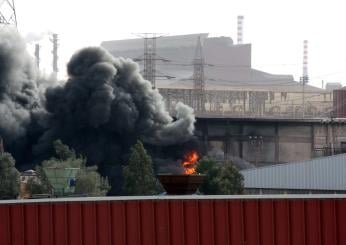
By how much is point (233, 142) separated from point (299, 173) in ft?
119

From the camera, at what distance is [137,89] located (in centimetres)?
8144

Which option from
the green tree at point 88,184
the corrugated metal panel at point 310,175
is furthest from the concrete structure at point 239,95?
the corrugated metal panel at point 310,175

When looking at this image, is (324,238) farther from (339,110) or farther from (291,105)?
(291,105)

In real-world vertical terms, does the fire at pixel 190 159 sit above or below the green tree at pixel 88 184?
above

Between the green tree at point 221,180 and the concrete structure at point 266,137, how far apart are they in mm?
25291

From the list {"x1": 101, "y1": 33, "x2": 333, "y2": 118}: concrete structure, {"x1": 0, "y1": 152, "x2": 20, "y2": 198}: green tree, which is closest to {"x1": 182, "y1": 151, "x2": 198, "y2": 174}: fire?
{"x1": 0, "y1": 152, "x2": 20, "y2": 198}: green tree

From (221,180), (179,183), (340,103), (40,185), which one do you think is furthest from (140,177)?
(340,103)

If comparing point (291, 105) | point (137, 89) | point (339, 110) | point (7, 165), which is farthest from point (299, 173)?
point (291, 105)

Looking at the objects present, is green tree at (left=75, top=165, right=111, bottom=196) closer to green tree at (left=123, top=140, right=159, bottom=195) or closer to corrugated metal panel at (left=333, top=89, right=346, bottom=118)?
green tree at (left=123, top=140, right=159, bottom=195)

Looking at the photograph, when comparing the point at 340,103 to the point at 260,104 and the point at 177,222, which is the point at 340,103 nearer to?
the point at 260,104

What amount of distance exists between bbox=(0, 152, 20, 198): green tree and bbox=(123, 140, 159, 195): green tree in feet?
24.0

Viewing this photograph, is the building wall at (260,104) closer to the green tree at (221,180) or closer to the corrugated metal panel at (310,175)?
the green tree at (221,180)

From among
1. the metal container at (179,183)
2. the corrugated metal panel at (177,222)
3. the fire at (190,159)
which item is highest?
the metal container at (179,183)

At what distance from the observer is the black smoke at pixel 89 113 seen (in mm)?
76750
